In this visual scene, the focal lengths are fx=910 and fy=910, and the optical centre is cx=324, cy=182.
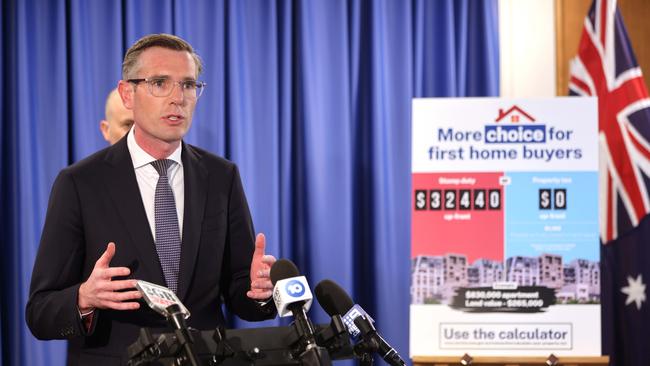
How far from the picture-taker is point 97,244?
233 centimetres

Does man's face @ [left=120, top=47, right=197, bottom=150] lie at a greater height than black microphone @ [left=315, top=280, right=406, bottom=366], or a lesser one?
greater

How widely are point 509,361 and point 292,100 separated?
1896mm

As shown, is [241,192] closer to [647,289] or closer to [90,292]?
[90,292]

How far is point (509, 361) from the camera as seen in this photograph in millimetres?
4113

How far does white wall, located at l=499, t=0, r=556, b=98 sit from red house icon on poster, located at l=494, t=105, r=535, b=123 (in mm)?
903

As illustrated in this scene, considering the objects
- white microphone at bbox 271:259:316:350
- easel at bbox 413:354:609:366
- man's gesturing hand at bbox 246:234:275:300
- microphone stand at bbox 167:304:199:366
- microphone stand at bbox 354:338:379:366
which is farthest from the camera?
easel at bbox 413:354:609:366

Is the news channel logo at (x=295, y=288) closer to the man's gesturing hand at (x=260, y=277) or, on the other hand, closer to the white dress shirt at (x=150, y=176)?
the man's gesturing hand at (x=260, y=277)

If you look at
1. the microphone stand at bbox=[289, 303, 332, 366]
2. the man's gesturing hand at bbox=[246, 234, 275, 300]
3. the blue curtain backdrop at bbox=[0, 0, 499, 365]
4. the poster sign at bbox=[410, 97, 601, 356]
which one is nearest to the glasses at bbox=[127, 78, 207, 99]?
the man's gesturing hand at bbox=[246, 234, 275, 300]

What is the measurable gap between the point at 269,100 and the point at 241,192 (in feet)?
7.86

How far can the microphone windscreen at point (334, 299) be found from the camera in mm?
1820

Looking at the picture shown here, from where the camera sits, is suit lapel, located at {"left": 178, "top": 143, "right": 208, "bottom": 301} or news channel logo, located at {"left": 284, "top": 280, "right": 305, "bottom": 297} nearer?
news channel logo, located at {"left": 284, "top": 280, "right": 305, "bottom": 297}

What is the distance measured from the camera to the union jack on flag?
15.6ft

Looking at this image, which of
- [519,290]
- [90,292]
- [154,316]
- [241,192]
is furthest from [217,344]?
[519,290]

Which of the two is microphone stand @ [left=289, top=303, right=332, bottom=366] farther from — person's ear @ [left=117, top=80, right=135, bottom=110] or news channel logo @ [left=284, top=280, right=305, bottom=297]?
person's ear @ [left=117, top=80, right=135, bottom=110]
